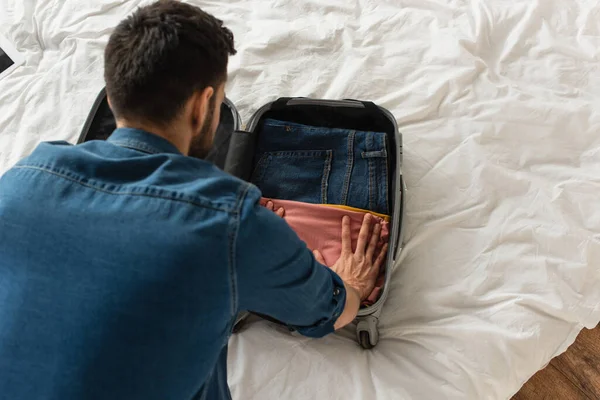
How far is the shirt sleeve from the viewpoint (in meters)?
0.54

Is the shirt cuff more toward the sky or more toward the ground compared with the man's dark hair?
more toward the ground

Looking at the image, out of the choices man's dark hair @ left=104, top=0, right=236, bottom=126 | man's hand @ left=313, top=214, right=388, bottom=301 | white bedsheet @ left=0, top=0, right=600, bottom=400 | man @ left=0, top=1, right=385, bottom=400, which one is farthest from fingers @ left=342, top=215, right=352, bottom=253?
man's dark hair @ left=104, top=0, right=236, bottom=126

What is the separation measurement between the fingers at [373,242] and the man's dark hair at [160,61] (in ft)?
1.33

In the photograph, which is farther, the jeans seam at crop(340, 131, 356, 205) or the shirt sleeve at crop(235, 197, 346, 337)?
the jeans seam at crop(340, 131, 356, 205)

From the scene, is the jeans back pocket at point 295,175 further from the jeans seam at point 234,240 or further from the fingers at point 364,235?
the jeans seam at point 234,240

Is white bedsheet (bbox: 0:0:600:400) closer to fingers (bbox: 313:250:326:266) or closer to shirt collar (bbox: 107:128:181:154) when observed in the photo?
fingers (bbox: 313:250:326:266)

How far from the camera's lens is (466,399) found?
2.45 feet

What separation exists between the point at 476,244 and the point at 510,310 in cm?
13

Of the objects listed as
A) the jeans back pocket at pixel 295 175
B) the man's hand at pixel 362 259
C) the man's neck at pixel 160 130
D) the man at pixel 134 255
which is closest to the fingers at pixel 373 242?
the man's hand at pixel 362 259

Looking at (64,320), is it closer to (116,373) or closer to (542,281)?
(116,373)

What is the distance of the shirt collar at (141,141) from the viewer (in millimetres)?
589

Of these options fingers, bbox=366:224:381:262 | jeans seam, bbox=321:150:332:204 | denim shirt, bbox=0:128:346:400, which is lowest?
fingers, bbox=366:224:381:262

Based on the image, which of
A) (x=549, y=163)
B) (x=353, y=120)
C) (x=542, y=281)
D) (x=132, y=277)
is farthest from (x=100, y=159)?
(x=549, y=163)

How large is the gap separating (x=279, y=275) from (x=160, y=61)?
300mm
